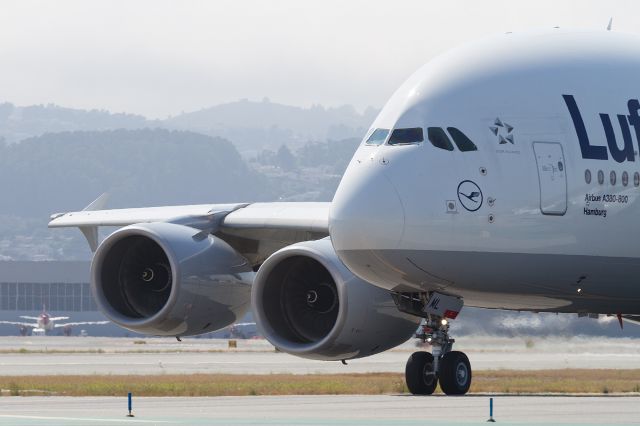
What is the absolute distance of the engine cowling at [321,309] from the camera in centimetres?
2641

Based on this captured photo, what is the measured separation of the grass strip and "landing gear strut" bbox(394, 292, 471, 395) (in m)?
2.06

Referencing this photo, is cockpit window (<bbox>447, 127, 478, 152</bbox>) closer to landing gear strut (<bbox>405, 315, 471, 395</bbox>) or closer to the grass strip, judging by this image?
landing gear strut (<bbox>405, 315, 471, 395</bbox>)

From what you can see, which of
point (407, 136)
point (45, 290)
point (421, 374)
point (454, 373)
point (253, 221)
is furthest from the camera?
point (45, 290)

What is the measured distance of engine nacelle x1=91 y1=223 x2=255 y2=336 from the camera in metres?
28.6

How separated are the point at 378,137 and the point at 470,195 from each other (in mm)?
1769

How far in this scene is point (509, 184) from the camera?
23750 mm

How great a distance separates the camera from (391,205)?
23.0 metres

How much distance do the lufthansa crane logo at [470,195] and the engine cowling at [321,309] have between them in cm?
352

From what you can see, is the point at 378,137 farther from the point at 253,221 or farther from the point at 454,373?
the point at 253,221

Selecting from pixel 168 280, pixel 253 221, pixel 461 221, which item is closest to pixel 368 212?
pixel 461 221

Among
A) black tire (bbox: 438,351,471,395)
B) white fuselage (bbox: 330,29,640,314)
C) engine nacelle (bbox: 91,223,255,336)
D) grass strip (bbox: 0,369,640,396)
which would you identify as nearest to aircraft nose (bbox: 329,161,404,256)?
white fuselage (bbox: 330,29,640,314)

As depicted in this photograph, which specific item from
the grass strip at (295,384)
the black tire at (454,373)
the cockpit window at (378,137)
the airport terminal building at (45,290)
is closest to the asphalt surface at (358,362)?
the grass strip at (295,384)
